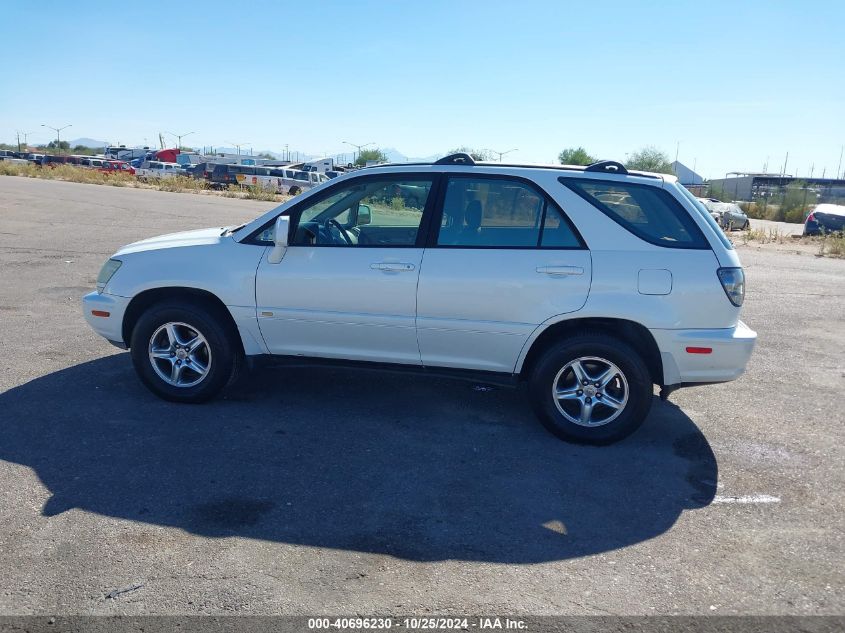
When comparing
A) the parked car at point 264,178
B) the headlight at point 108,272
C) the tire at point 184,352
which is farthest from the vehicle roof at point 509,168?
the parked car at point 264,178

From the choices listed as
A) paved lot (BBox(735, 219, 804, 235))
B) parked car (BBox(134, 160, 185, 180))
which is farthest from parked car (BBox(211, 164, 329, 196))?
paved lot (BBox(735, 219, 804, 235))

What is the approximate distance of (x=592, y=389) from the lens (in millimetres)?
5289

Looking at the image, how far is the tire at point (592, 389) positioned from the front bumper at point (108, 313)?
3202mm

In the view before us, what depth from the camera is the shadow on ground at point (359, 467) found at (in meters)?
4.07

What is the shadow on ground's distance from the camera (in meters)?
4.07

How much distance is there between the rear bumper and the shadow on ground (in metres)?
0.58

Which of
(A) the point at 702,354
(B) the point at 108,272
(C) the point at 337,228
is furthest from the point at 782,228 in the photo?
(B) the point at 108,272

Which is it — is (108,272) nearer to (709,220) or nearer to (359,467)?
(359,467)

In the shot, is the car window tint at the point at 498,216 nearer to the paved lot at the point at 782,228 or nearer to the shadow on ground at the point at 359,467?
the shadow on ground at the point at 359,467

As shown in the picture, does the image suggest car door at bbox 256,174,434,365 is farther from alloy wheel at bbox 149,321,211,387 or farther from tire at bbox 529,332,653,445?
tire at bbox 529,332,653,445

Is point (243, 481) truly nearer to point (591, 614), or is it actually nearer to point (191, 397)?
point (191, 397)

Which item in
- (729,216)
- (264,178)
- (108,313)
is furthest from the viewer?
(264,178)

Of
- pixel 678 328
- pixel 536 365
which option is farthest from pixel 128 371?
pixel 678 328

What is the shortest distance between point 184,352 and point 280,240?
3.94 ft
